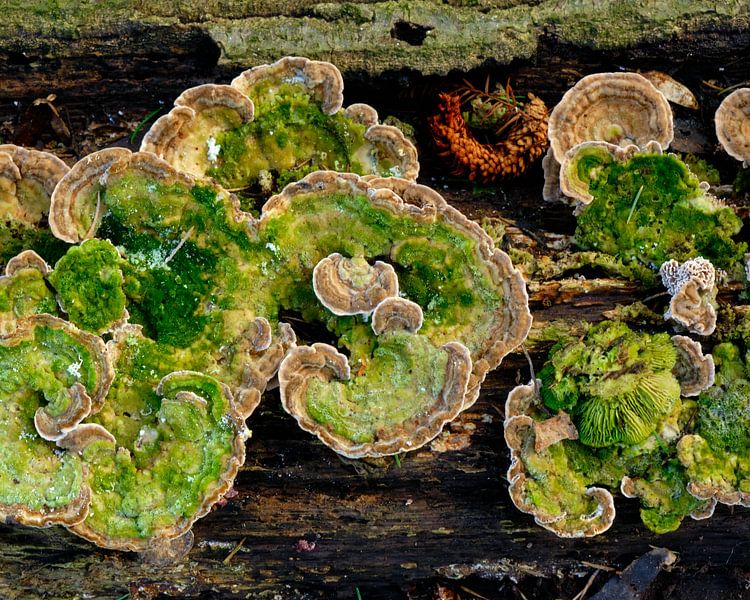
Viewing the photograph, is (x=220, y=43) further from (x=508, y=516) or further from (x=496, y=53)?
(x=508, y=516)

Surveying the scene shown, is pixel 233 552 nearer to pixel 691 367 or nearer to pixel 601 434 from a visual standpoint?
pixel 601 434

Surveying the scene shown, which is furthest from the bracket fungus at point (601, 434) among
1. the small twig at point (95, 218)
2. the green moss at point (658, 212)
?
the small twig at point (95, 218)

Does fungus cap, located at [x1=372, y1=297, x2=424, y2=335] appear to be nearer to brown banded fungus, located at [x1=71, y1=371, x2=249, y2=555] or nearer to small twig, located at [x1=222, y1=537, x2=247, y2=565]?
brown banded fungus, located at [x1=71, y1=371, x2=249, y2=555]

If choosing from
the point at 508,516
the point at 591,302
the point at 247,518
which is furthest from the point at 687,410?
the point at 247,518

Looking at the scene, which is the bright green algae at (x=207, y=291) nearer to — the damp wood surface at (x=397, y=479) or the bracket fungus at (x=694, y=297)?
the damp wood surface at (x=397, y=479)

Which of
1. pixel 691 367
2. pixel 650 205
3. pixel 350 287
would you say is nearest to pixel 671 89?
pixel 650 205

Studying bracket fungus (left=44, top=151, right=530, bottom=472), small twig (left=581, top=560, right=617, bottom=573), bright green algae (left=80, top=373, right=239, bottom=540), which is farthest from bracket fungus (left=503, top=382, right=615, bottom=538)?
bright green algae (left=80, top=373, right=239, bottom=540)
